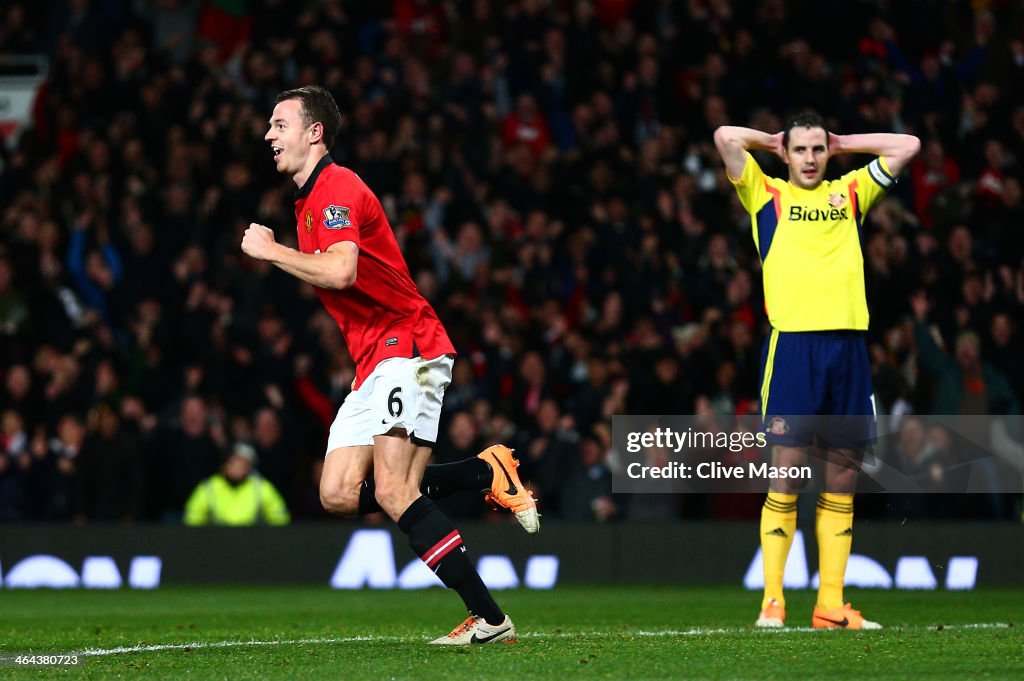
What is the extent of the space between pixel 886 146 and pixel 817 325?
0.91 m

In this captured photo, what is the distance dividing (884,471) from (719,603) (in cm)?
247

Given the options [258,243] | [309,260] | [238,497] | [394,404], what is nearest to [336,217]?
[309,260]

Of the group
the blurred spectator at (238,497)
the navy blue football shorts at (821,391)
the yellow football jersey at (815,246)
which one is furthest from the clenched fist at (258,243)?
the blurred spectator at (238,497)

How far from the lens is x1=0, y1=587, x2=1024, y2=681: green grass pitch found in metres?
6.09

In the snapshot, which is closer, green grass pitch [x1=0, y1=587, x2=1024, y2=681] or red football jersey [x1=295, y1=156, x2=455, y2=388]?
green grass pitch [x1=0, y1=587, x2=1024, y2=681]

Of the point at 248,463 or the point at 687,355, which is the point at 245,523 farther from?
the point at 687,355

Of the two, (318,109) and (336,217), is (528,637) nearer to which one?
(336,217)

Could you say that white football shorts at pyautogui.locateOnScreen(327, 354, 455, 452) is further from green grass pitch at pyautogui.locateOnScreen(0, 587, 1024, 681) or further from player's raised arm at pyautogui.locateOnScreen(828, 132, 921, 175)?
player's raised arm at pyautogui.locateOnScreen(828, 132, 921, 175)

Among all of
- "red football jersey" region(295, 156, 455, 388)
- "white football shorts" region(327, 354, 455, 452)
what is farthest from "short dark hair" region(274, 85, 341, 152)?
"white football shorts" region(327, 354, 455, 452)

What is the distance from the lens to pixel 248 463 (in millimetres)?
14023

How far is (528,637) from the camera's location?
24.6 ft

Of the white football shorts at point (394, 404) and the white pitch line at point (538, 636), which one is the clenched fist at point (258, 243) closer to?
the white football shorts at point (394, 404)

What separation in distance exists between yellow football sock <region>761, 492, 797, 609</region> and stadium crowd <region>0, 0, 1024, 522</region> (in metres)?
4.63

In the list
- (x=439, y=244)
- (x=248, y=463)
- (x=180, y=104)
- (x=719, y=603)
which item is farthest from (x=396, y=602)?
(x=180, y=104)
